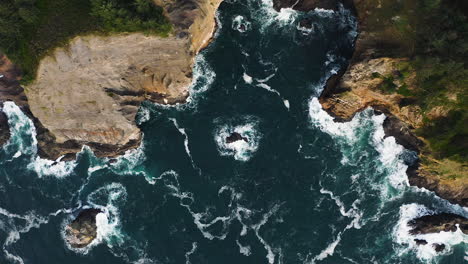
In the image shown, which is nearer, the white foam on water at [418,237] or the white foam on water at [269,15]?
the white foam on water at [418,237]

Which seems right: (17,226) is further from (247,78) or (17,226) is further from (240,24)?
(240,24)

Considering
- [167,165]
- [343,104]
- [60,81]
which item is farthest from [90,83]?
[343,104]

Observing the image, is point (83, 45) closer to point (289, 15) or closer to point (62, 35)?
point (62, 35)

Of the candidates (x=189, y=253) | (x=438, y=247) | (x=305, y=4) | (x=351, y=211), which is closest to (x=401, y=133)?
(x=351, y=211)

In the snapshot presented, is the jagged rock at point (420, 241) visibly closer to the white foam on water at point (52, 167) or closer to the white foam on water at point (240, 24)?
the white foam on water at point (240, 24)

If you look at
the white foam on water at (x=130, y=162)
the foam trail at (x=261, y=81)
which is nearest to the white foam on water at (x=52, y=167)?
the white foam on water at (x=130, y=162)

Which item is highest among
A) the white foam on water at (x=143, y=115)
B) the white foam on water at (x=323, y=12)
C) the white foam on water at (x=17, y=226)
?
the white foam on water at (x=323, y=12)
